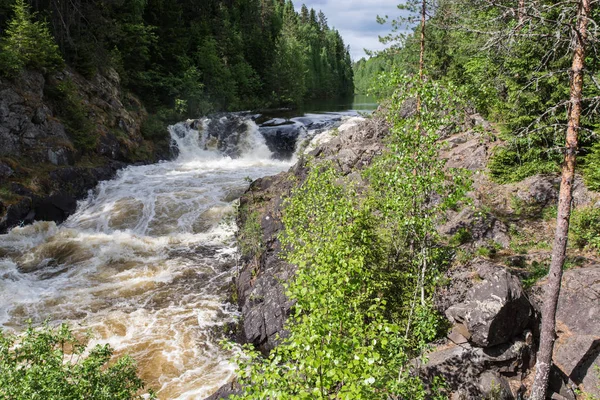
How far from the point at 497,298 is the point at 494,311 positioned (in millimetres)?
276

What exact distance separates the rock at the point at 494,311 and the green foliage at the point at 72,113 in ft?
76.2

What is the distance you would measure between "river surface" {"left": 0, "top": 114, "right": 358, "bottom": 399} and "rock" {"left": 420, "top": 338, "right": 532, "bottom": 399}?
5100 mm

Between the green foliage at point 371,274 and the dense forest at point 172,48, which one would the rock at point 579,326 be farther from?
the dense forest at point 172,48

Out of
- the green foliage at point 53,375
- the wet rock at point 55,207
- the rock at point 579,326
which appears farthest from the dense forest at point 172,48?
the rock at point 579,326

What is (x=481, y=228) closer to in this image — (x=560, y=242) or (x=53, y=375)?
(x=560, y=242)

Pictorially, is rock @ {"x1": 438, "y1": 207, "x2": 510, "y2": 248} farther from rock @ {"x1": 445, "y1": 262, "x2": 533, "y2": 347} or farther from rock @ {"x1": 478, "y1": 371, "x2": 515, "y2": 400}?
rock @ {"x1": 478, "y1": 371, "x2": 515, "y2": 400}

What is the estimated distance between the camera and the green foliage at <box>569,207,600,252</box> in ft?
29.7

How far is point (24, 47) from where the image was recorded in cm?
2070

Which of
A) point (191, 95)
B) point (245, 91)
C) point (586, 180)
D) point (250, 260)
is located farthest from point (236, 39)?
point (586, 180)

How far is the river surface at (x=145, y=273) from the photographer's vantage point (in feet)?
36.1

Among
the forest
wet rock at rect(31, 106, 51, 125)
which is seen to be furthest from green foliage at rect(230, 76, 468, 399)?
wet rock at rect(31, 106, 51, 125)

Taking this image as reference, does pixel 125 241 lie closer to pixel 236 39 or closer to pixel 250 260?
pixel 250 260

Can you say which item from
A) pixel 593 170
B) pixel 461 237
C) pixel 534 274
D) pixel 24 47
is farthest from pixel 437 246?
pixel 24 47

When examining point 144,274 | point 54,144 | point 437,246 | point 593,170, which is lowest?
point 144,274
